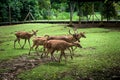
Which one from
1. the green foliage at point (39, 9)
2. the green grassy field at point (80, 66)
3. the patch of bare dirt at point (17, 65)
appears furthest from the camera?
the green foliage at point (39, 9)

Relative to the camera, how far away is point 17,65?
521 inches

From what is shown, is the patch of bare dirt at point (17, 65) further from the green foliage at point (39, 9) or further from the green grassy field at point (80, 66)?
the green foliage at point (39, 9)

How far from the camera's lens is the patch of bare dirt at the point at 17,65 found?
11.7 m

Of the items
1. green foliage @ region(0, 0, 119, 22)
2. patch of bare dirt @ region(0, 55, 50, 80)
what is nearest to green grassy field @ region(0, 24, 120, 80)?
patch of bare dirt @ region(0, 55, 50, 80)

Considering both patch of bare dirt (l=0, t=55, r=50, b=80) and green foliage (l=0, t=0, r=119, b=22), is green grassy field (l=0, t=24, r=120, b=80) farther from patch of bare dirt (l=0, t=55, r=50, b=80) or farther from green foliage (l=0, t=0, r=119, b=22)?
green foliage (l=0, t=0, r=119, b=22)

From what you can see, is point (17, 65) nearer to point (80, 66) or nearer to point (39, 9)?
point (80, 66)

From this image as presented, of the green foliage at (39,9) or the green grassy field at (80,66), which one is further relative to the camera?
the green foliage at (39,9)

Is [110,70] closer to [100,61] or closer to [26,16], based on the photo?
[100,61]

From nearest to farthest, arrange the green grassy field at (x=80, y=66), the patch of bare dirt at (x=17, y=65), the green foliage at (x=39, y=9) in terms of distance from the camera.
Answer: the green grassy field at (x=80, y=66) → the patch of bare dirt at (x=17, y=65) → the green foliage at (x=39, y=9)

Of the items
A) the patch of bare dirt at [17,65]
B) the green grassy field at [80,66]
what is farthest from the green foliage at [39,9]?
the patch of bare dirt at [17,65]

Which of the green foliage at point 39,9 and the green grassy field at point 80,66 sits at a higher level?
the green foliage at point 39,9

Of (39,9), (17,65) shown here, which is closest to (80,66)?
(17,65)

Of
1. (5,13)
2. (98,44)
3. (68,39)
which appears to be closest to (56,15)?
(5,13)

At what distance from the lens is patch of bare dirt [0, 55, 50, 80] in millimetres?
11714
